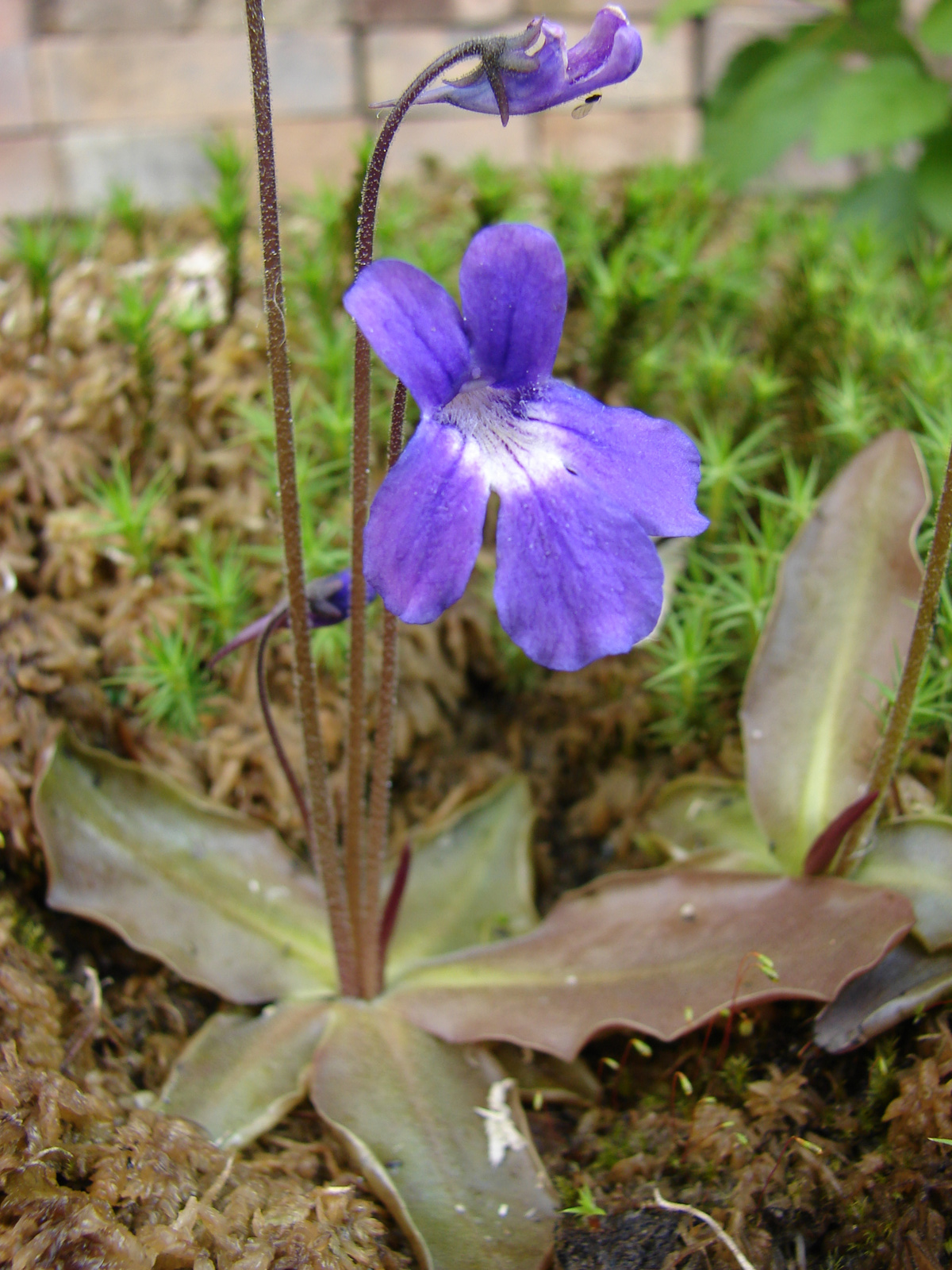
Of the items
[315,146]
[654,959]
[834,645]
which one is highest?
[315,146]

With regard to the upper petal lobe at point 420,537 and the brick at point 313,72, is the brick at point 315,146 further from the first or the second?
the upper petal lobe at point 420,537

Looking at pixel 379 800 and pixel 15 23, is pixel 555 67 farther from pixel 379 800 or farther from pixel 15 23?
pixel 15 23

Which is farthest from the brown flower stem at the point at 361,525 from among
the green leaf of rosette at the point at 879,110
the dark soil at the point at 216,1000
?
the green leaf of rosette at the point at 879,110

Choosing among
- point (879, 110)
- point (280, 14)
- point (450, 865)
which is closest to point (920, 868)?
point (450, 865)

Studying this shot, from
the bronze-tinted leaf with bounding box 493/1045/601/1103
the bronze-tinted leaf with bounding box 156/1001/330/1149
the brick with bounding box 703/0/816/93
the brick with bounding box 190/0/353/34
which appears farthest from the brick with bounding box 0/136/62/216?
the bronze-tinted leaf with bounding box 493/1045/601/1103

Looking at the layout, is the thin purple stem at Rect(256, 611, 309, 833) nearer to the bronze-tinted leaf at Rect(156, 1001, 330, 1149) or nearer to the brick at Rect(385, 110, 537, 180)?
the bronze-tinted leaf at Rect(156, 1001, 330, 1149)

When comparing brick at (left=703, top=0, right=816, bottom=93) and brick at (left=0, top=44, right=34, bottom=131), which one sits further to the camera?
brick at (left=703, top=0, right=816, bottom=93)
